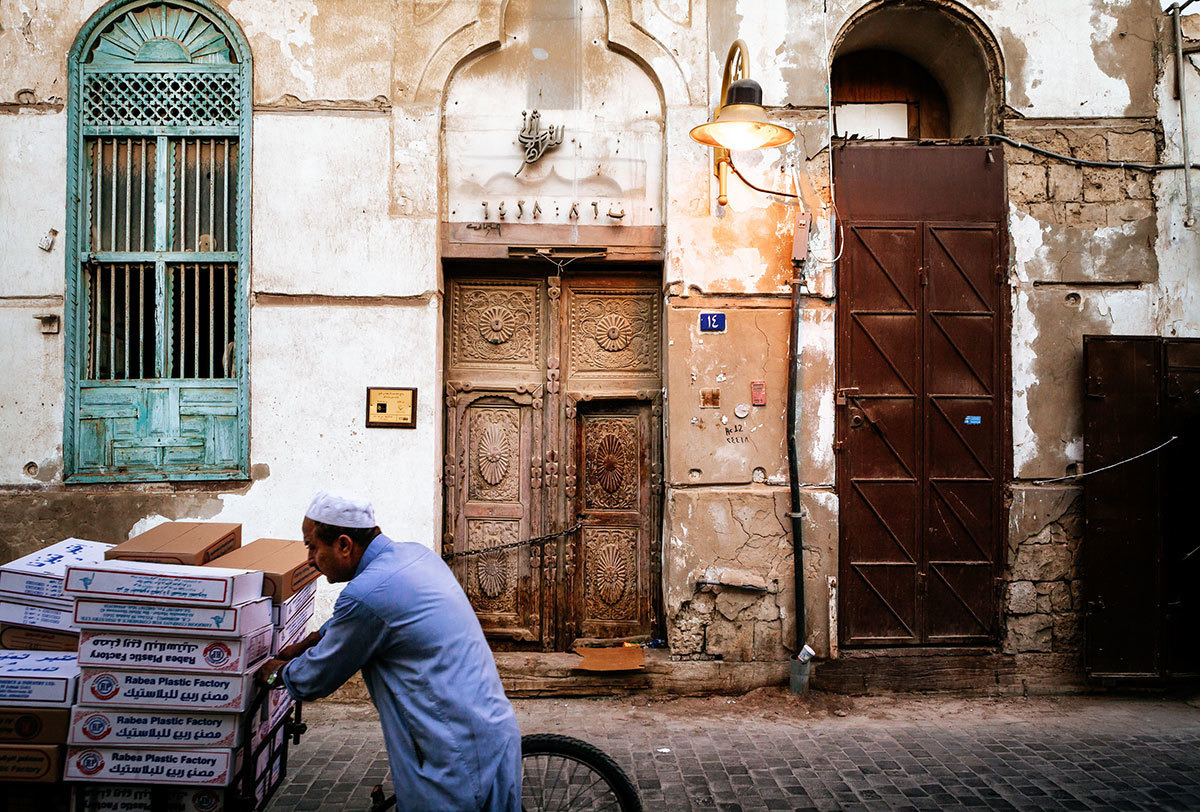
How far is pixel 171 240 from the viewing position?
Result: 573cm

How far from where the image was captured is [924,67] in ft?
21.9

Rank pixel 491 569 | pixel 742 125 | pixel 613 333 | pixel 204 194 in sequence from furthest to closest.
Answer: pixel 613 333 < pixel 491 569 < pixel 204 194 < pixel 742 125

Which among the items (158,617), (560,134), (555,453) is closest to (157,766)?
(158,617)

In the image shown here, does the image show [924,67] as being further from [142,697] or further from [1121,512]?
[142,697]

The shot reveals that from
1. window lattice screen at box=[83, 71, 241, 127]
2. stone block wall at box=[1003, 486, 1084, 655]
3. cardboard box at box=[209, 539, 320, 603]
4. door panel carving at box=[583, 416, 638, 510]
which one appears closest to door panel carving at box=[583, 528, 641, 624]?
door panel carving at box=[583, 416, 638, 510]

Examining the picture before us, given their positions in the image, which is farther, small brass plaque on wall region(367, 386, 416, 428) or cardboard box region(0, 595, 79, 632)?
small brass plaque on wall region(367, 386, 416, 428)

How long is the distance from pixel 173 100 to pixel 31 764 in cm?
490

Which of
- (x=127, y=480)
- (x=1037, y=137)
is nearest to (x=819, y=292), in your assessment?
(x=1037, y=137)

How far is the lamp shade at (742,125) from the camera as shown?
4.78 metres

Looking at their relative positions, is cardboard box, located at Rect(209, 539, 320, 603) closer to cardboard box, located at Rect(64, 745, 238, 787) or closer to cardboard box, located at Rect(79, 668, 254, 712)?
cardboard box, located at Rect(79, 668, 254, 712)

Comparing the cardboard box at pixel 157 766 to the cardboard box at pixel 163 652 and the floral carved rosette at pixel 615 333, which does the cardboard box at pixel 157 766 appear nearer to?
the cardboard box at pixel 163 652

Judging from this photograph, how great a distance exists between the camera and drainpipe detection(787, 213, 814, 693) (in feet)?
18.3

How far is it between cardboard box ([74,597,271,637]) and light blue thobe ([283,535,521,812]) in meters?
0.28

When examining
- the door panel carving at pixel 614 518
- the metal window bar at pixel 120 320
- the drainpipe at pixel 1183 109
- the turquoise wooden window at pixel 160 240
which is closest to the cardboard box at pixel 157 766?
the turquoise wooden window at pixel 160 240
